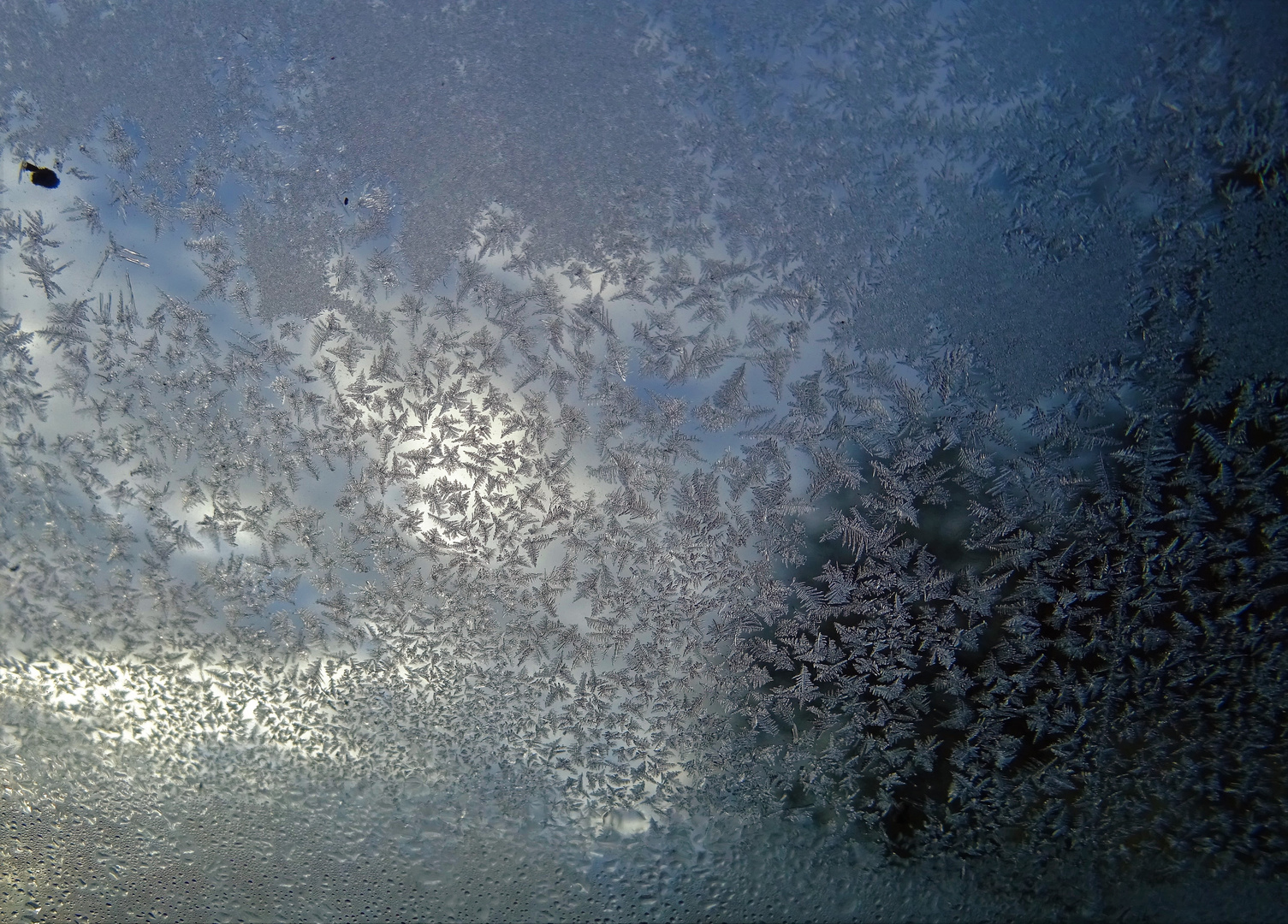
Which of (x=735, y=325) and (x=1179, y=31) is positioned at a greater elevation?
(x=1179, y=31)

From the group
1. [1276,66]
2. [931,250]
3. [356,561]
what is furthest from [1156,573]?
[356,561]

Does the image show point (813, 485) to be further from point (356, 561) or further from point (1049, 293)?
point (356, 561)

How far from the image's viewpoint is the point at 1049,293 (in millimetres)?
752

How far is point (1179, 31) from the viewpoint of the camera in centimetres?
72

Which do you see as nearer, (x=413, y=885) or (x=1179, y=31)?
(x=1179, y=31)

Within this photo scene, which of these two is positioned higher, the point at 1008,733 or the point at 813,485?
the point at 813,485

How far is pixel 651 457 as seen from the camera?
2.65 feet

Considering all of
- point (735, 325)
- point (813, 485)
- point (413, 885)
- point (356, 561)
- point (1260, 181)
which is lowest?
point (413, 885)

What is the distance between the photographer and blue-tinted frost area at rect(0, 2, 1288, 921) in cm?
75

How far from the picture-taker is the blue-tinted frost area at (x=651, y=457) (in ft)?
2.47

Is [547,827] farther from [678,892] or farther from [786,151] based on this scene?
[786,151]

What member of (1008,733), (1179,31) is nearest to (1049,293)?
(1179,31)

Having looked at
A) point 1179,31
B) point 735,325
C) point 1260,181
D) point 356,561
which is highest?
point 1179,31

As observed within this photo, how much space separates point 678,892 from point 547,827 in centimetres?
20
